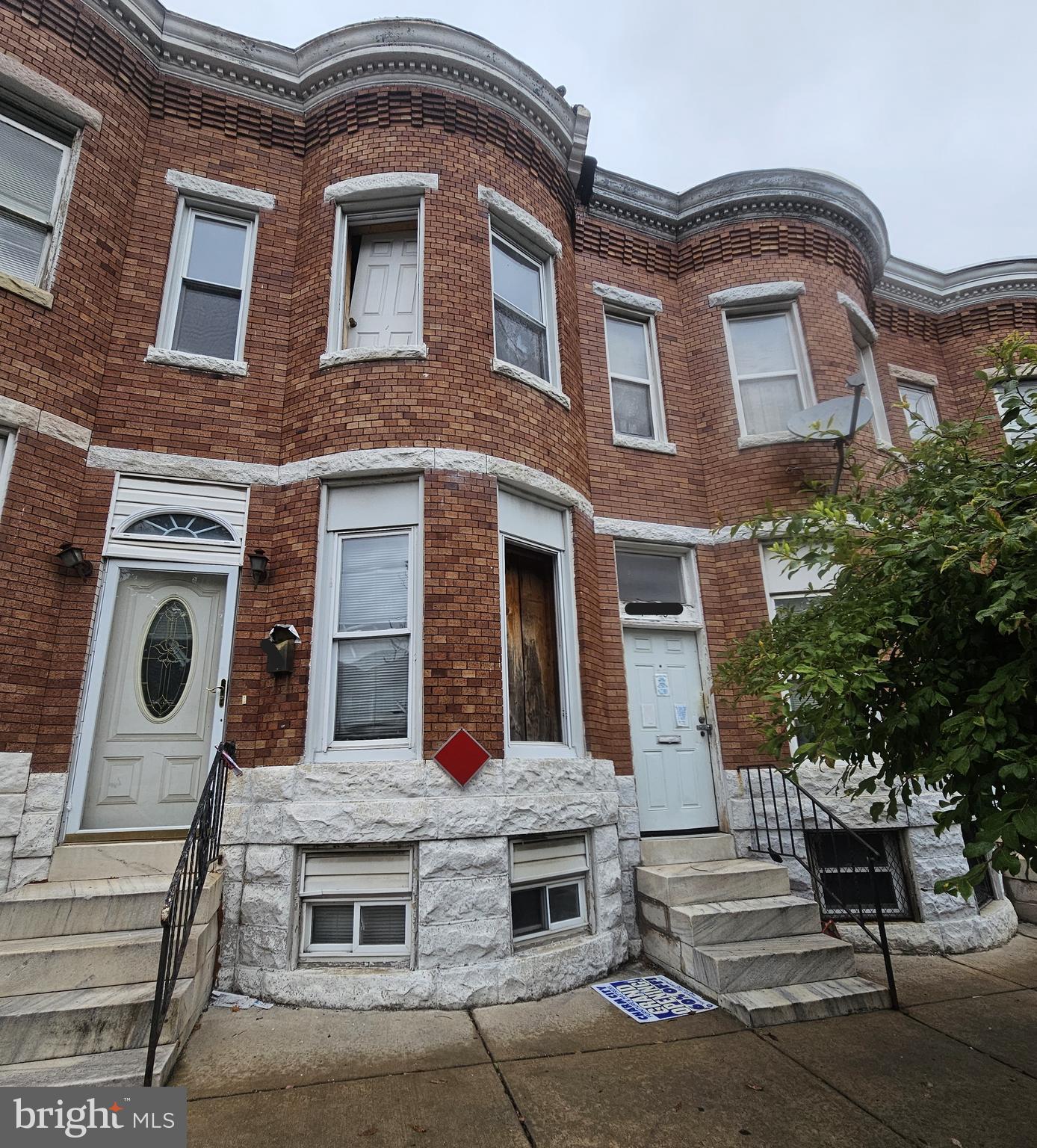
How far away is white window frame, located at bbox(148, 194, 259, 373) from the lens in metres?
6.71

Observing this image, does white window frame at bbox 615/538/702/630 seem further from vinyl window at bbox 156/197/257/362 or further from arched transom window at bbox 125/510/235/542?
vinyl window at bbox 156/197/257/362

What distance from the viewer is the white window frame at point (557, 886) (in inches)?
220

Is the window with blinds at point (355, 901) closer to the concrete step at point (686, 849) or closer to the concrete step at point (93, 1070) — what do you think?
the concrete step at point (93, 1070)

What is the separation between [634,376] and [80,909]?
312 inches

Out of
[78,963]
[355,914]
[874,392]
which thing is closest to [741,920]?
[355,914]

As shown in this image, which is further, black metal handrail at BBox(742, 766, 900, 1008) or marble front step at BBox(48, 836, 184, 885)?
black metal handrail at BBox(742, 766, 900, 1008)

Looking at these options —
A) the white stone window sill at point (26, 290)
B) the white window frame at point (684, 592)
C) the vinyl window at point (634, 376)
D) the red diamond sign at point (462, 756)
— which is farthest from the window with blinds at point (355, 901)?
the vinyl window at point (634, 376)

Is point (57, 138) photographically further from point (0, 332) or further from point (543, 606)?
point (543, 606)

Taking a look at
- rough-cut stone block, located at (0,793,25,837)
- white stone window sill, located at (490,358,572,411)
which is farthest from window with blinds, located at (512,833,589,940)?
white stone window sill, located at (490,358,572,411)

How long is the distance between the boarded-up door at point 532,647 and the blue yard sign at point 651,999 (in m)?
2.03

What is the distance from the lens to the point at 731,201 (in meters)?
9.50

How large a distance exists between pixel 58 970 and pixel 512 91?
9.03 m

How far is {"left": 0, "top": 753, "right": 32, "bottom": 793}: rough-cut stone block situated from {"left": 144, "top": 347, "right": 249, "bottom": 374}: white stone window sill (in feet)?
11.7

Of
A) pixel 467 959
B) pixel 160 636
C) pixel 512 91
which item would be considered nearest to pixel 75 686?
pixel 160 636
